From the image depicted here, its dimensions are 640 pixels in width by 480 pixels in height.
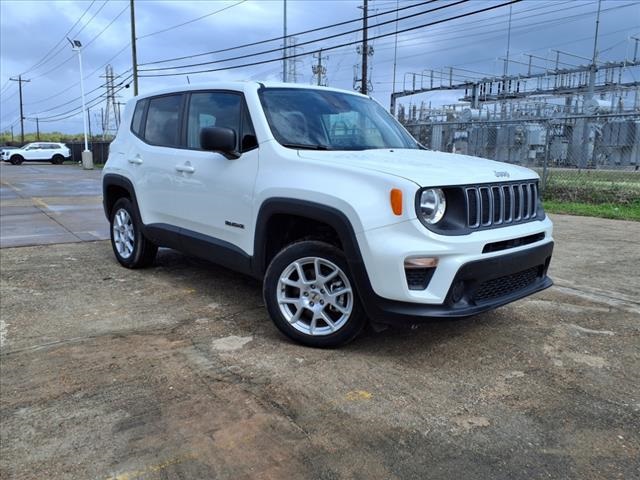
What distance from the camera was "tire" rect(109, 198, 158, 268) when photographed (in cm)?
600

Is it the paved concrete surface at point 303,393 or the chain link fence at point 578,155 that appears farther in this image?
the chain link fence at point 578,155

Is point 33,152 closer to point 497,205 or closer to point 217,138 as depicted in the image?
point 217,138

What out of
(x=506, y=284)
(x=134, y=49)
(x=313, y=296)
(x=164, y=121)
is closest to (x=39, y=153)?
(x=134, y=49)

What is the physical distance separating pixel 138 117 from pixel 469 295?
4.21m

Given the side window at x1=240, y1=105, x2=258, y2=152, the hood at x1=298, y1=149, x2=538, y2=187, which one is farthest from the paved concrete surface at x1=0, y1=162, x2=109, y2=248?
the hood at x1=298, y1=149, x2=538, y2=187

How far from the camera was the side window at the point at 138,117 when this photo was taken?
585 cm

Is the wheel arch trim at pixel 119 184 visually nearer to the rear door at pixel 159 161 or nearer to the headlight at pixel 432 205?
the rear door at pixel 159 161

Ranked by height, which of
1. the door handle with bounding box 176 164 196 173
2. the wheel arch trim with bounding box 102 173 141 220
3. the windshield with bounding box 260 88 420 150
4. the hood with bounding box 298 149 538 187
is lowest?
the wheel arch trim with bounding box 102 173 141 220

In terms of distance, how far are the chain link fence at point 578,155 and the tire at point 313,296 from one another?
8.91 metres

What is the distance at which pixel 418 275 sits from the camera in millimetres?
3287

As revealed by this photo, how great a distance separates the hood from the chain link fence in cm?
782

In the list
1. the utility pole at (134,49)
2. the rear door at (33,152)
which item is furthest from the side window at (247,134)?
the rear door at (33,152)

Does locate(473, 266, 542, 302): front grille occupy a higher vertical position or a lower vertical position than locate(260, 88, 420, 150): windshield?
lower

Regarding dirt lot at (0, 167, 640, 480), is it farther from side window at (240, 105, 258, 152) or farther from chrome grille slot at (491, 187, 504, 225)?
side window at (240, 105, 258, 152)
